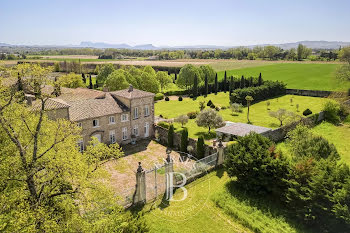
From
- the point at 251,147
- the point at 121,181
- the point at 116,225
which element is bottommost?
the point at 121,181

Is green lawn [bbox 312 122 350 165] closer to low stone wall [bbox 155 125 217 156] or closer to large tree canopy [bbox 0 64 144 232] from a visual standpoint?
low stone wall [bbox 155 125 217 156]

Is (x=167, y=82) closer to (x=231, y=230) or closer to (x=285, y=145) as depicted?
(x=285, y=145)

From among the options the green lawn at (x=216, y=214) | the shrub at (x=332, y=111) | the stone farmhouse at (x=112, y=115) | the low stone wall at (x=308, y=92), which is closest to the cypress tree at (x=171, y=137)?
the stone farmhouse at (x=112, y=115)

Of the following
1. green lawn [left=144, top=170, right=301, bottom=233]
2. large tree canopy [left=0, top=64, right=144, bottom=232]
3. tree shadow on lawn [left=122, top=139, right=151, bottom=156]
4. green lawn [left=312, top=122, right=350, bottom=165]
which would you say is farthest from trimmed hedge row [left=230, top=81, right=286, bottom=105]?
large tree canopy [left=0, top=64, right=144, bottom=232]

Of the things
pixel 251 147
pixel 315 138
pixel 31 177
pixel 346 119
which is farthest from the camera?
pixel 346 119

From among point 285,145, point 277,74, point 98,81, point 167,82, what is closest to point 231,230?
point 285,145
